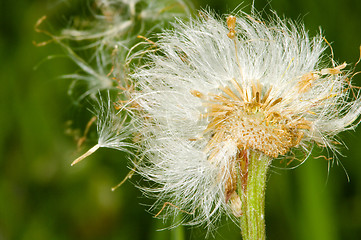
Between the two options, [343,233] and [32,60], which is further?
[32,60]

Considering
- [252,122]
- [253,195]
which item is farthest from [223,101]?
[253,195]

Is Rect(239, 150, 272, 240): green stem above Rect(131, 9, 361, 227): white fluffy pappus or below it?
below

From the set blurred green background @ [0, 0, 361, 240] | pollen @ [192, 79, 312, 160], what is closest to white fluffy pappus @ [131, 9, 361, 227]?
pollen @ [192, 79, 312, 160]

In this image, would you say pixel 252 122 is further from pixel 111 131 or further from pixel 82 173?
pixel 82 173

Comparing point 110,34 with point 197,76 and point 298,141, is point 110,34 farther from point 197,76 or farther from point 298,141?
point 298,141

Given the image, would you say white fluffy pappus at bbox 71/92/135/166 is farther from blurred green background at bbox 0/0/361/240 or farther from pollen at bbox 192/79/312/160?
blurred green background at bbox 0/0/361/240

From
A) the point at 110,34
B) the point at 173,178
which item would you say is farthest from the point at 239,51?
the point at 110,34
